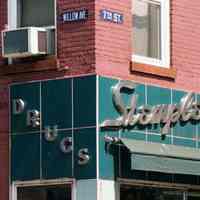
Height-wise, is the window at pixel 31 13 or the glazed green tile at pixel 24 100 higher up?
the window at pixel 31 13

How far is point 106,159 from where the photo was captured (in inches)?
640

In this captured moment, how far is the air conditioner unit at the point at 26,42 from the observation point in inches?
664

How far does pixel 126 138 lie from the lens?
1652 cm

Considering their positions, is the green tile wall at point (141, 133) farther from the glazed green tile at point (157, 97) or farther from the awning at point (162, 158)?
the awning at point (162, 158)

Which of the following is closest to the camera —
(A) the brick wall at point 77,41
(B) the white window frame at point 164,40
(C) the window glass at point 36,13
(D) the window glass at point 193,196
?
(A) the brick wall at point 77,41

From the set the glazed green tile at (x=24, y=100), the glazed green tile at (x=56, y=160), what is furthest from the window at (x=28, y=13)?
the glazed green tile at (x=56, y=160)

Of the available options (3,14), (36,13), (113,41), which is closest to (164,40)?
(113,41)

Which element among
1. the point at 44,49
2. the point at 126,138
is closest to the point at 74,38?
the point at 44,49

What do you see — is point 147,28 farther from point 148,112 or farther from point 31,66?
point 31,66

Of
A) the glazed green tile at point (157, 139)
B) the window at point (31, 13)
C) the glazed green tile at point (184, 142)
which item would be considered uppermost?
the window at point (31, 13)

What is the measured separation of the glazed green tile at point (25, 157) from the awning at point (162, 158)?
1.41 m

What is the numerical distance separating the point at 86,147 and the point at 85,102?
681 millimetres

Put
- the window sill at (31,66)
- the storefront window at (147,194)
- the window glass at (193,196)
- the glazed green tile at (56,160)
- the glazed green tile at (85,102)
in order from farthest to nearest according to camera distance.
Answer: the window glass at (193,196)
the window sill at (31,66)
the storefront window at (147,194)
the glazed green tile at (56,160)
the glazed green tile at (85,102)

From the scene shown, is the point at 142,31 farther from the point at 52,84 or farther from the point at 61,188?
the point at 61,188
